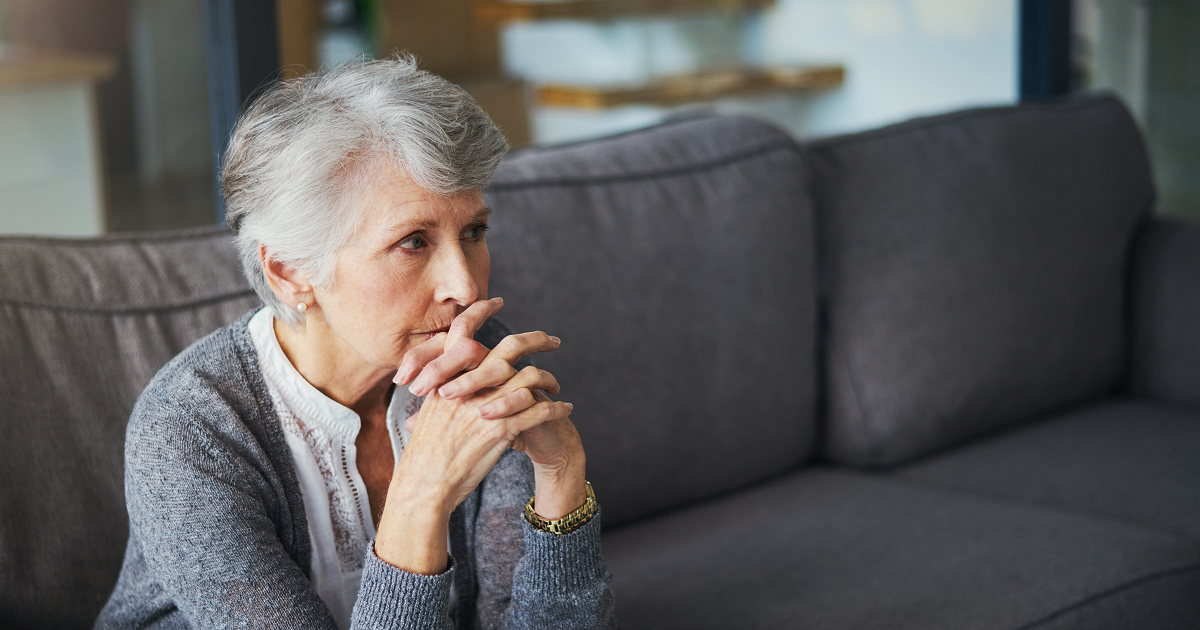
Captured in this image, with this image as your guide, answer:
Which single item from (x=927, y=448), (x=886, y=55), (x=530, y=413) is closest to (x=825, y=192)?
(x=927, y=448)

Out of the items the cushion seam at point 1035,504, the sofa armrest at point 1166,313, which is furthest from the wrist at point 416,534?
the sofa armrest at point 1166,313

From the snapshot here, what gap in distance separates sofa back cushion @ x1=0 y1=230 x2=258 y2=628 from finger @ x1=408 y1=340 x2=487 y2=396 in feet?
1.43

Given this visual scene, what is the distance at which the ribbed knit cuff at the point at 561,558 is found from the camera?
3.41ft

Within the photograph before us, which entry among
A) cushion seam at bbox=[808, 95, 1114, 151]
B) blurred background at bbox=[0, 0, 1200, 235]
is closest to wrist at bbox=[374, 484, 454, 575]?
blurred background at bbox=[0, 0, 1200, 235]

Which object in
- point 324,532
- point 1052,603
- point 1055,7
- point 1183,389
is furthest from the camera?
point 1055,7

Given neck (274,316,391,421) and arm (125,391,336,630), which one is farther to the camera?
neck (274,316,391,421)

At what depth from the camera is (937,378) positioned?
184cm

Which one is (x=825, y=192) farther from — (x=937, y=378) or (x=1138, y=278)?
(x=1138, y=278)

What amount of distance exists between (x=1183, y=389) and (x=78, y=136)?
7.33ft

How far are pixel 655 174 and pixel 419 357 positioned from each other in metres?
0.77

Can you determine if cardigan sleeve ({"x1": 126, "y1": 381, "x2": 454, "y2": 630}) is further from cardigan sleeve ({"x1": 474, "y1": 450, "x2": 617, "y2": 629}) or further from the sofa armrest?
the sofa armrest

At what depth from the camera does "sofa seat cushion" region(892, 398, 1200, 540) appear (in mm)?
1630

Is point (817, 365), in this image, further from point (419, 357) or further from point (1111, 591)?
point (419, 357)

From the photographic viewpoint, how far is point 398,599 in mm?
917
